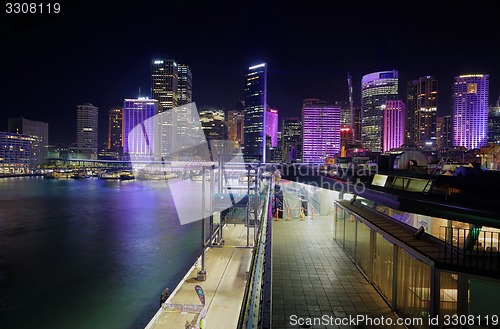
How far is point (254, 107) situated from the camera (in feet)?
466

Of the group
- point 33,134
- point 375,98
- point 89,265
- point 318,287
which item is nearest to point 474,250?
point 318,287

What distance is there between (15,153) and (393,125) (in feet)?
457

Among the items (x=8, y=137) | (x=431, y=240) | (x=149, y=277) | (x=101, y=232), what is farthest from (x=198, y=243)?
(x=8, y=137)

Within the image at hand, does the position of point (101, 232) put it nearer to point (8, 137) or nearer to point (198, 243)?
point (198, 243)

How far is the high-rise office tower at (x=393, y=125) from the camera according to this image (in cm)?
12781

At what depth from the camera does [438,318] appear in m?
3.64

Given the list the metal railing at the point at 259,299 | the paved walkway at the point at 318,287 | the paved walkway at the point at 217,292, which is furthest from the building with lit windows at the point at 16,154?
the metal railing at the point at 259,299

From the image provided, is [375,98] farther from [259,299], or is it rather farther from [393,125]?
[259,299]

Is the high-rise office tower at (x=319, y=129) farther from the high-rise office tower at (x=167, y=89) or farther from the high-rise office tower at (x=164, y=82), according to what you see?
the high-rise office tower at (x=164, y=82)

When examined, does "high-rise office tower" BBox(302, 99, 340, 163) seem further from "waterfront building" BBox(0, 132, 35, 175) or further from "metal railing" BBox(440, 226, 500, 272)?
"metal railing" BBox(440, 226, 500, 272)

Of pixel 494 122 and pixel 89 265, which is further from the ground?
pixel 494 122

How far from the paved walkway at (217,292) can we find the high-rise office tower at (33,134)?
133 meters

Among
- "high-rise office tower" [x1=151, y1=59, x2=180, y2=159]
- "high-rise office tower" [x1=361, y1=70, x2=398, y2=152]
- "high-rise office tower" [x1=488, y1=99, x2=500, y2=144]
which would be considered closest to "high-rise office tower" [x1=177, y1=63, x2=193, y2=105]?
"high-rise office tower" [x1=151, y1=59, x2=180, y2=159]

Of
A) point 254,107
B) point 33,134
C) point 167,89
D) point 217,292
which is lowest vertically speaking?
point 217,292
